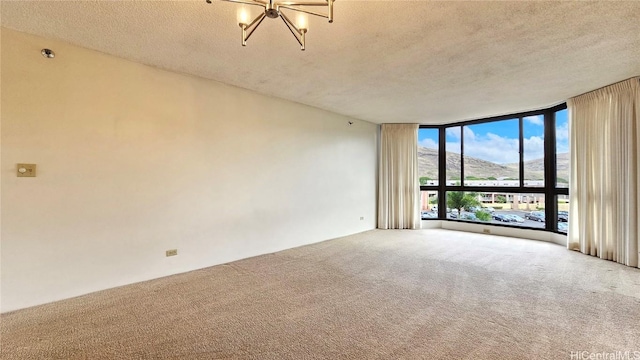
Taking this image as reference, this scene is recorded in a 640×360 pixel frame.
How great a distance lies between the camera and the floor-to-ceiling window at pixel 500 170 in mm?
5301

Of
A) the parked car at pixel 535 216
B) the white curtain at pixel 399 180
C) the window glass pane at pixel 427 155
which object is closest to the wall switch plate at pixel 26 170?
the white curtain at pixel 399 180

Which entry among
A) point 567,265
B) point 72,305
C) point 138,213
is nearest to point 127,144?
point 138,213

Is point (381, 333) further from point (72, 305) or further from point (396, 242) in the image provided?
point (396, 242)

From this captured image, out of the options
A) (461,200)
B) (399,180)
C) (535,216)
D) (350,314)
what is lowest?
(350,314)

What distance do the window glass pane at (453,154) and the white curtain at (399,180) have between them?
0.83m

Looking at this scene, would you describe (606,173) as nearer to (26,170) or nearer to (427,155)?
(427,155)

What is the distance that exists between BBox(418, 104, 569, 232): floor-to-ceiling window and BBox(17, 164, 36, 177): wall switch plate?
6941 millimetres

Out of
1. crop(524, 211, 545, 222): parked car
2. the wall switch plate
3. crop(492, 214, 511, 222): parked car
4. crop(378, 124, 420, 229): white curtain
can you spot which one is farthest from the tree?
the wall switch plate

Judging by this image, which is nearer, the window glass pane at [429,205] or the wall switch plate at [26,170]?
the wall switch plate at [26,170]

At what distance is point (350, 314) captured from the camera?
2500mm

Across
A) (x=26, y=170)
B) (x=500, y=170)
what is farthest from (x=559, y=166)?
(x=26, y=170)

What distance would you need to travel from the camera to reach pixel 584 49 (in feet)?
9.51

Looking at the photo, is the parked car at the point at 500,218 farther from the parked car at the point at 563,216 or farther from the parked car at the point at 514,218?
the parked car at the point at 563,216

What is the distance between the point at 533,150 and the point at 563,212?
130cm
